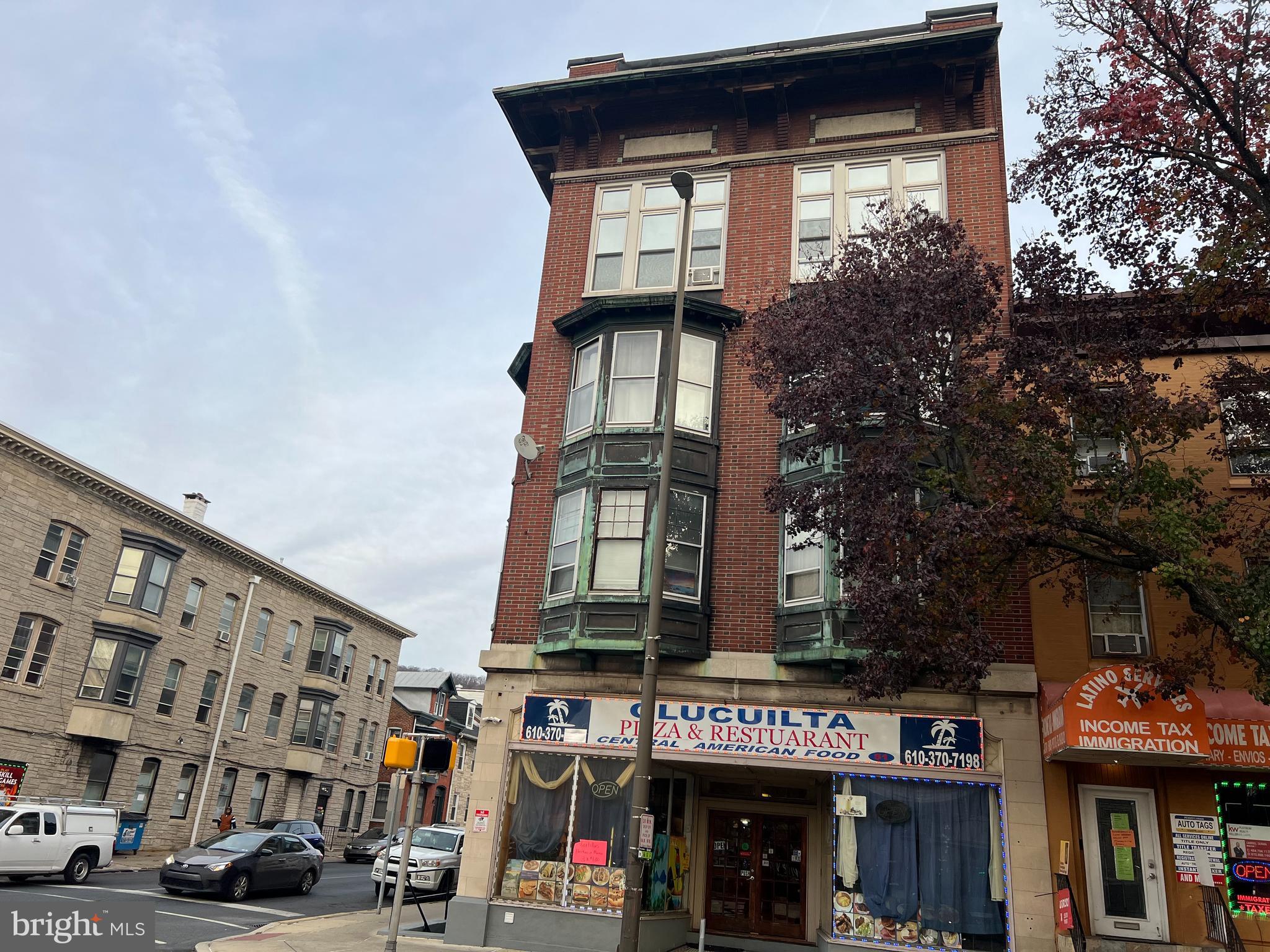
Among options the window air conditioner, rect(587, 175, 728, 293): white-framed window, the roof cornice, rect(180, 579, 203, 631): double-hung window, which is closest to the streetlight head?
rect(587, 175, 728, 293): white-framed window

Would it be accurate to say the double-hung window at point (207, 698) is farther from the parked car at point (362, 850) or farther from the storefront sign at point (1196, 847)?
the storefront sign at point (1196, 847)

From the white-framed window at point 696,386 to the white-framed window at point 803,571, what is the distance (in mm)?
2863

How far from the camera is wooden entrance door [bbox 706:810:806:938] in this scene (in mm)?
16438

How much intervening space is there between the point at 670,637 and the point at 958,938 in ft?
20.5

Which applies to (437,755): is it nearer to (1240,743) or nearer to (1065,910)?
(1065,910)

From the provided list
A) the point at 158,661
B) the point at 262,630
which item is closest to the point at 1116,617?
the point at 158,661

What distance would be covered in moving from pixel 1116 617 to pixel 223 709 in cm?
3442

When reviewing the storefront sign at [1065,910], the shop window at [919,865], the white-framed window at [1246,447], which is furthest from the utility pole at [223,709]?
the white-framed window at [1246,447]

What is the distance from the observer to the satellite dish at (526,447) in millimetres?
17734

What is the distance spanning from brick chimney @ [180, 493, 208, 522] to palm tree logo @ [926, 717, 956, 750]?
33.8m

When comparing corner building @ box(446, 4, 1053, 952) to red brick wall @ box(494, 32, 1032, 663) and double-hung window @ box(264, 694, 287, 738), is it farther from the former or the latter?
double-hung window @ box(264, 694, 287, 738)

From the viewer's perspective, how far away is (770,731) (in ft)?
49.5

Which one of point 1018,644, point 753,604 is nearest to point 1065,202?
point 1018,644

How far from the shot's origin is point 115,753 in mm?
32562
